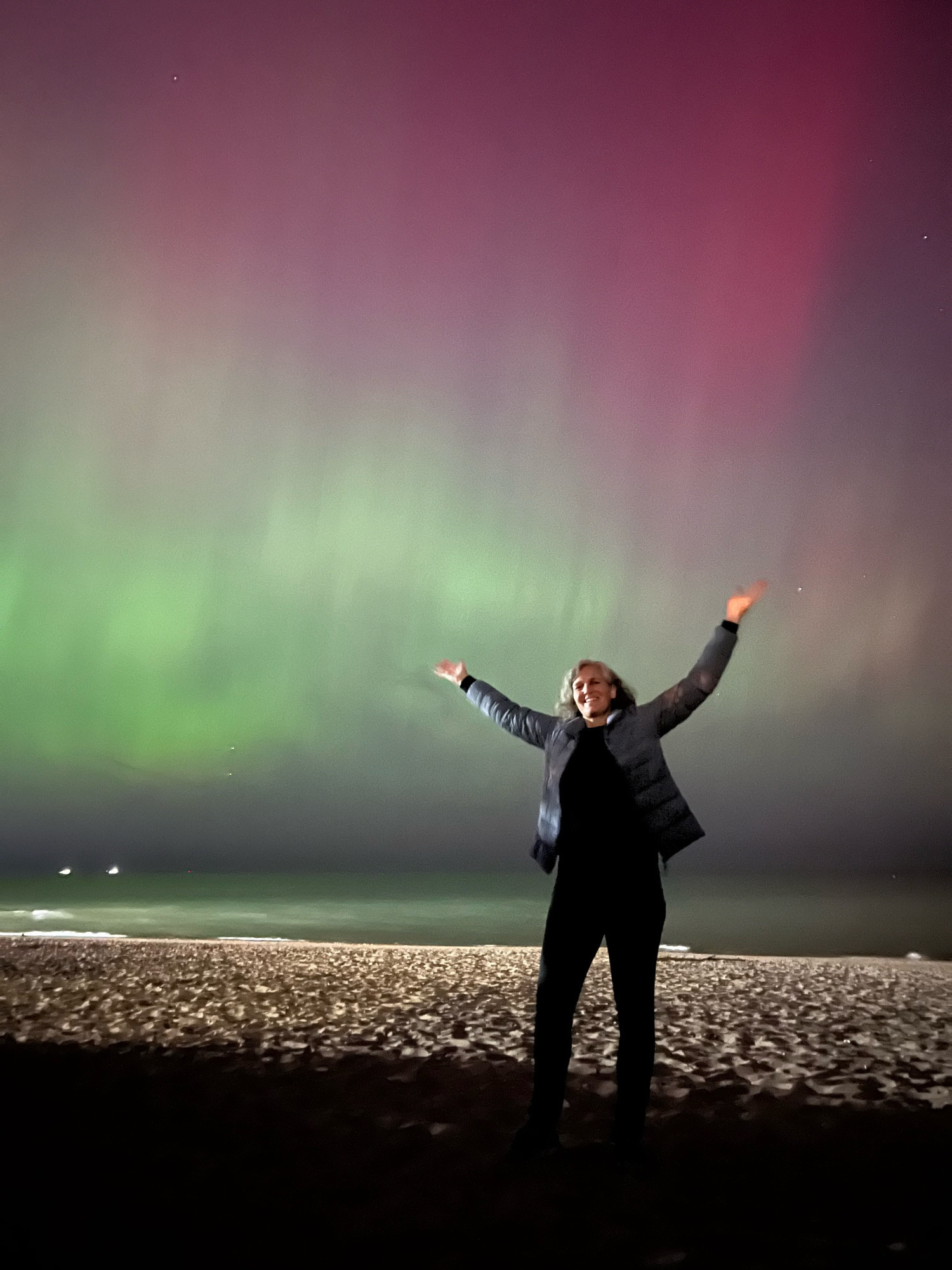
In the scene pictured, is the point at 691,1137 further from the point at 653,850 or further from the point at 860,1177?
the point at 653,850

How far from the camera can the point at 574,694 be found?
199 inches

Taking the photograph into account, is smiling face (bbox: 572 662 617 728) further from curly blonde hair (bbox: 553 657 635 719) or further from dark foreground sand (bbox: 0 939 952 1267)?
dark foreground sand (bbox: 0 939 952 1267)

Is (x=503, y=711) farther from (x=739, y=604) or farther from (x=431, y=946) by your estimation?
(x=431, y=946)

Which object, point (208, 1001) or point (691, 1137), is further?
point (208, 1001)

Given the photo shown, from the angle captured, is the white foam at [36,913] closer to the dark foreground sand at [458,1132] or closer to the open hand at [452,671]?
the dark foreground sand at [458,1132]

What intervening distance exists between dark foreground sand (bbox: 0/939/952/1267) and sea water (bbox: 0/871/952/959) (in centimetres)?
2872

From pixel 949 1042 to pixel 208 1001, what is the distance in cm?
775

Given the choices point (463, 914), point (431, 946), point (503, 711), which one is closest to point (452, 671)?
point (503, 711)

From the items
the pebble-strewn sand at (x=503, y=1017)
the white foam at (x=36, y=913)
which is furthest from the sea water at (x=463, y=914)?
the pebble-strewn sand at (x=503, y=1017)

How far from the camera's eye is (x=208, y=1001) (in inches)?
394

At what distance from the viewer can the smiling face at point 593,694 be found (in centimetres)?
492

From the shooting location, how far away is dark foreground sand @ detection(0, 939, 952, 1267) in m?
3.56

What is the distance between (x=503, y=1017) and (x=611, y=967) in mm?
5243

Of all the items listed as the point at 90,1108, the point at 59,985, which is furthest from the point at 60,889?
the point at 90,1108
